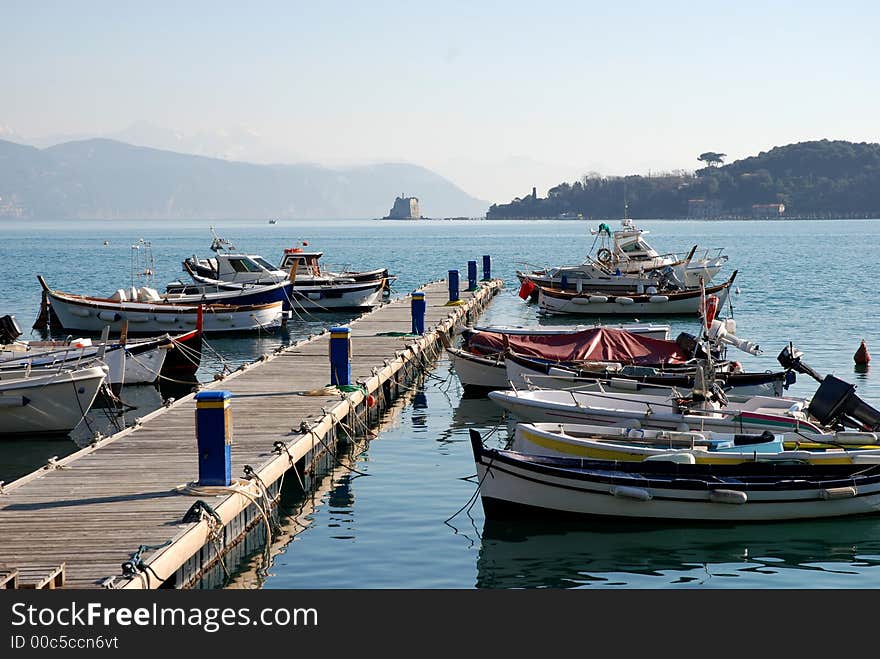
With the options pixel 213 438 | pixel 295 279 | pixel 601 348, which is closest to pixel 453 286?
pixel 295 279

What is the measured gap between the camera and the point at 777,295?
5881 cm

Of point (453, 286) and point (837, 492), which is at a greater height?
point (453, 286)

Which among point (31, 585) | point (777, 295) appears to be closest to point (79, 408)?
point (31, 585)

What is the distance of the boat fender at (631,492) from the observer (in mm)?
15695

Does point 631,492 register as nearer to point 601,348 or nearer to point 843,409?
point 843,409

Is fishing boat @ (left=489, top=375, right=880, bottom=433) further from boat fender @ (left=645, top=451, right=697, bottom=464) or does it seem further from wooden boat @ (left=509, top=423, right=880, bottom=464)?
boat fender @ (left=645, top=451, right=697, bottom=464)

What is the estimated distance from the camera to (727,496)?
15703 mm

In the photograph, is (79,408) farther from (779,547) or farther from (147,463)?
(779,547)

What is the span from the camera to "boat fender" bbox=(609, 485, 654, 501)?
15695mm

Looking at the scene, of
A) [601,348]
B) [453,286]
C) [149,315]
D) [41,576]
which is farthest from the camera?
→ [453,286]

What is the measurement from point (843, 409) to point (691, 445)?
2926 millimetres

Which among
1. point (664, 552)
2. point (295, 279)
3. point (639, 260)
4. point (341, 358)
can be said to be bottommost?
point (664, 552)

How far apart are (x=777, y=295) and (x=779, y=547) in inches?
1789

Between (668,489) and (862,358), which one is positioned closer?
(668,489)
